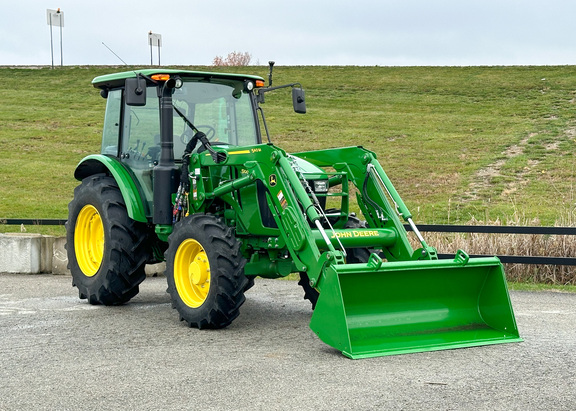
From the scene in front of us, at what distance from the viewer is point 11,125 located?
31.5 m

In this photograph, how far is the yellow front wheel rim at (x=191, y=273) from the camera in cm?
→ 794

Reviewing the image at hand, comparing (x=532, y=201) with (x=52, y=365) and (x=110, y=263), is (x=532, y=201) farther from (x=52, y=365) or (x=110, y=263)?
(x=52, y=365)

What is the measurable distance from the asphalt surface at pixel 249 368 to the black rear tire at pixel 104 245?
0.40 m

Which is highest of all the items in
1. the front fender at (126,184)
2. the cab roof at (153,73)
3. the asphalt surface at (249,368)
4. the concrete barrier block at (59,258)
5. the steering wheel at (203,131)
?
the cab roof at (153,73)

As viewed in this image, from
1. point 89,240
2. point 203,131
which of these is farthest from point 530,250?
point 89,240

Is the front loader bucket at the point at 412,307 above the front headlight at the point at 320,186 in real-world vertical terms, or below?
below

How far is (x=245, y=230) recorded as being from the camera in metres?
8.32

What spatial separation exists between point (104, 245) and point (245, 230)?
178cm

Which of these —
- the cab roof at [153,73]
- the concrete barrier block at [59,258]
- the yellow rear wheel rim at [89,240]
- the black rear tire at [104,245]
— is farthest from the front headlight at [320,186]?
the concrete barrier block at [59,258]

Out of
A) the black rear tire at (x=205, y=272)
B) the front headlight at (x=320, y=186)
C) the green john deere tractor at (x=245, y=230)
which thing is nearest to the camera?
the green john deere tractor at (x=245, y=230)

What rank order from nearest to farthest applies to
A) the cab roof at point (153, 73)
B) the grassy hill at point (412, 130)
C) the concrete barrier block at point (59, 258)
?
the cab roof at point (153, 73) < the concrete barrier block at point (59, 258) < the grassy hill at point (412, 130)

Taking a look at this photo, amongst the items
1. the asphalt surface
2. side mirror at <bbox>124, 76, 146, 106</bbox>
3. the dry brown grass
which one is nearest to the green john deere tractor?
side mirror at <bbox>124, 76, 146, 106</bbox>

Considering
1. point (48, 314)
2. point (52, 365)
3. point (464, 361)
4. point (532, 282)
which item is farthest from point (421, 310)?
point (532, 282)

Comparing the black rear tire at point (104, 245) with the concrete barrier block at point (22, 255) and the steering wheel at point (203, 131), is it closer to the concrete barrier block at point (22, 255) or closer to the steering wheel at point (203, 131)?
the steering wheel at point (203, 131)
